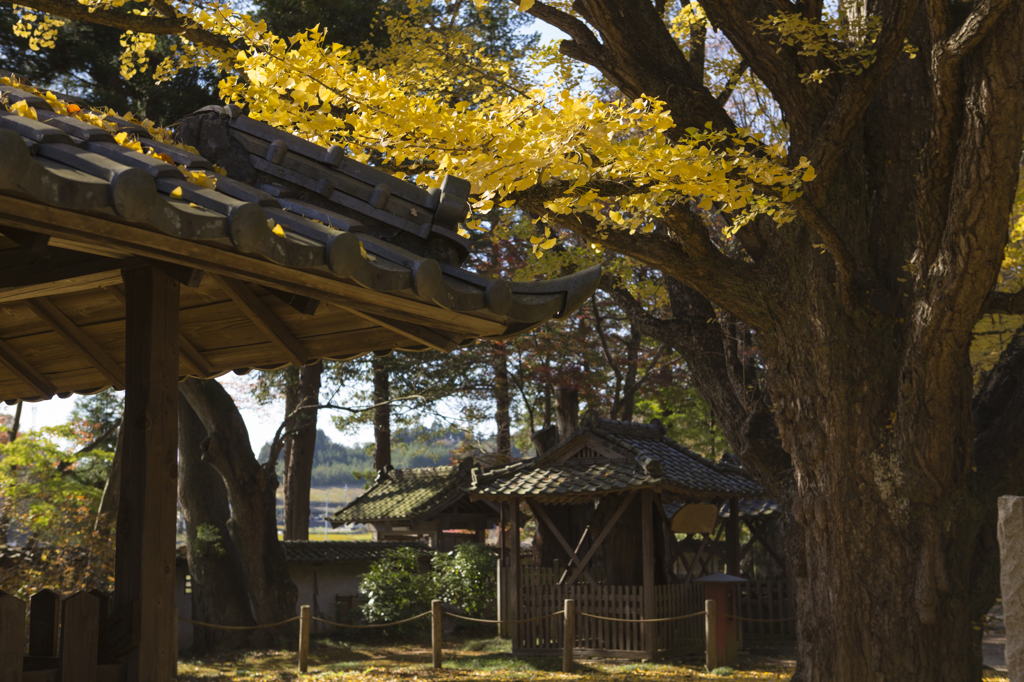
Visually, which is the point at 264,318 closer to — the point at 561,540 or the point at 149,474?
the point at 149,474

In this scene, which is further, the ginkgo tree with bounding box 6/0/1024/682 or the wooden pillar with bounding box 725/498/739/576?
the wooden pillar with bounding box 725/498/739/576

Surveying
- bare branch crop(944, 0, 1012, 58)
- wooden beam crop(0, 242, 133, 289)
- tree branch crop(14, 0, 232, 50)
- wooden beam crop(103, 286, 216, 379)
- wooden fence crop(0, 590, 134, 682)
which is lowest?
wooden fence crop(0, 590, 134, 682)

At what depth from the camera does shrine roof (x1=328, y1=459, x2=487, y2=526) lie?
21.7 meters

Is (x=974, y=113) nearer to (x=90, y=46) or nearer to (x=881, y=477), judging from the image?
(x=881, y=477)

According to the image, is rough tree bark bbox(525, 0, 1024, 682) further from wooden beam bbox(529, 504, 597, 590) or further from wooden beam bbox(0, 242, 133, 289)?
wooden beam bbox(529, 504, 597, 590)

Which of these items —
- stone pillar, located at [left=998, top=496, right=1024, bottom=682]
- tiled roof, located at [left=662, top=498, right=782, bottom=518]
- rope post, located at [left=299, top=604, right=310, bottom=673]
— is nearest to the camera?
stone pillar, located at [left=998, top=496, right=1024, bottom=682]

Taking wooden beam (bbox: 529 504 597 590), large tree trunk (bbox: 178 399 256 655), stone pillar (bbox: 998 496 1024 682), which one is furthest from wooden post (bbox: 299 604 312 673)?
stone pillar (bbox: 998 496 1024 682)

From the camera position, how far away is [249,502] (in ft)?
49.2

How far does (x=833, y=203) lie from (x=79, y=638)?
6.42 m

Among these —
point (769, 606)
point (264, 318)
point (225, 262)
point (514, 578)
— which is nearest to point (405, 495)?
point (514, 578)

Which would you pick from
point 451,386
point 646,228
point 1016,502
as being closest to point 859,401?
point 646,228

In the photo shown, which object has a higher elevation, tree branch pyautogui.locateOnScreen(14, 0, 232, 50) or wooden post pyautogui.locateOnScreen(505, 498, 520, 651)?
tree branch pyautogui.locateOnScreen(14, 0, 232, 50)

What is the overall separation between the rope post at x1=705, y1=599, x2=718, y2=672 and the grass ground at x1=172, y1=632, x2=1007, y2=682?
18 cm

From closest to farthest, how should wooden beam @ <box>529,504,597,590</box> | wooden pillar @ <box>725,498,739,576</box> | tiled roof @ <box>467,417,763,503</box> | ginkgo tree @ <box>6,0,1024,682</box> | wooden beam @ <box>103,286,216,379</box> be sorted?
wooden beam @ <box>103,286,216,379</box>, ginkgo tree @ <box>6,0,1024,682</box>, tiled roof @ <box>467,417,763,503</box>, wooden beam @ <box>529,504,597,590</box>, wooden pillar @ <box>725,498,739,576</box>
